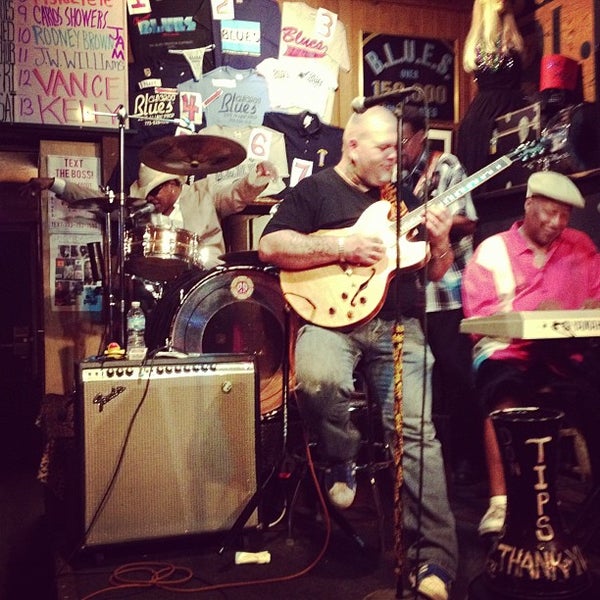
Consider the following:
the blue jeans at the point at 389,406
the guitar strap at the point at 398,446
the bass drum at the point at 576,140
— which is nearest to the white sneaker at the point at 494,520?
the blue jeans at the point at 389,406

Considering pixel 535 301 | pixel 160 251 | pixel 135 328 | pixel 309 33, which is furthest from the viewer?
pixel 309 33

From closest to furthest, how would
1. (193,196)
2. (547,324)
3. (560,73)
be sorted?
(547,324) → (560,73) → (193,196)

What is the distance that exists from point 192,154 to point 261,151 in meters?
1.23

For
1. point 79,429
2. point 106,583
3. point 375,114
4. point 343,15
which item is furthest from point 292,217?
point 343,15

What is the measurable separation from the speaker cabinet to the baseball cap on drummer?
2104 mm

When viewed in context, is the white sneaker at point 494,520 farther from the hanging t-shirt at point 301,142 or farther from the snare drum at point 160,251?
the hanging t-shirt at point 301,142

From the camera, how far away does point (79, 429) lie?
2605 millimetres

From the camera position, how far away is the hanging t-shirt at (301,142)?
17.2ft

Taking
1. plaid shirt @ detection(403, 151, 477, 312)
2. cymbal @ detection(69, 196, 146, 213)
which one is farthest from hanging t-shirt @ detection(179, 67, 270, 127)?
plaid shirt @ detection(403, 151, 477, 312)

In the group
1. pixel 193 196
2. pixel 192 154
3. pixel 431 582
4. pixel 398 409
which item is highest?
pixel 192 154

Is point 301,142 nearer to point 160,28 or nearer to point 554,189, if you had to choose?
point 160,28

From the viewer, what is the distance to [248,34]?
5.20 m

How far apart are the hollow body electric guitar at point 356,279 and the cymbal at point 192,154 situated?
154 cm

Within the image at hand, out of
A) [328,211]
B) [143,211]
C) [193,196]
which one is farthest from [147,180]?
[328,211]
